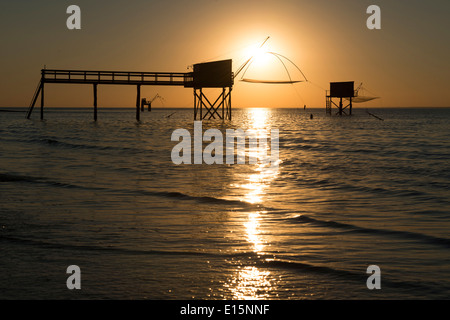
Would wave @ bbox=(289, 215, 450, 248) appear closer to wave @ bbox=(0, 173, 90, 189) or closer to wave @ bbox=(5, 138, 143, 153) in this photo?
wave @ bbox=(0, 173, 90, 189)

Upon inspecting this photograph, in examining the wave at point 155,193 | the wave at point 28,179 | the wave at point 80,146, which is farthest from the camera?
the wave at point 80,146

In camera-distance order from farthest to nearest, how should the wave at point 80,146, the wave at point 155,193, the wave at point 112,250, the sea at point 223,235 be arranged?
the wave at point 80,146 < the wave at point 155,193 < the wave at point 112,250 < the sea at point 223,235

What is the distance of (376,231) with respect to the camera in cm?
944

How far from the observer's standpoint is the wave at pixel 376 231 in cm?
880

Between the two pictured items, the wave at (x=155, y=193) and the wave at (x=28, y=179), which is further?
the wave at (x=28, y=179)

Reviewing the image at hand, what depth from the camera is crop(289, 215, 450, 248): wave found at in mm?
8797

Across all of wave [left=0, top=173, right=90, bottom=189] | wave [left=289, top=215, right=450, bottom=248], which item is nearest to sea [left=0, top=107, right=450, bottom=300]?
wave [left=289, top=215, right=450, bottom=248]

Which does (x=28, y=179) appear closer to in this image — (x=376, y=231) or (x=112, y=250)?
(x=112, y=250)

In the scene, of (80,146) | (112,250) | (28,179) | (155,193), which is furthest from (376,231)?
(80,146)

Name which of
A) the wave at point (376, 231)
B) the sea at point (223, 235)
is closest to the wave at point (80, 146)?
the sea at point (223, 235)

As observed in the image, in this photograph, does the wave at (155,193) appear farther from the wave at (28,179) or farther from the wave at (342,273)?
the wave at (342,273)

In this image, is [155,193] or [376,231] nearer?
[376,231]
